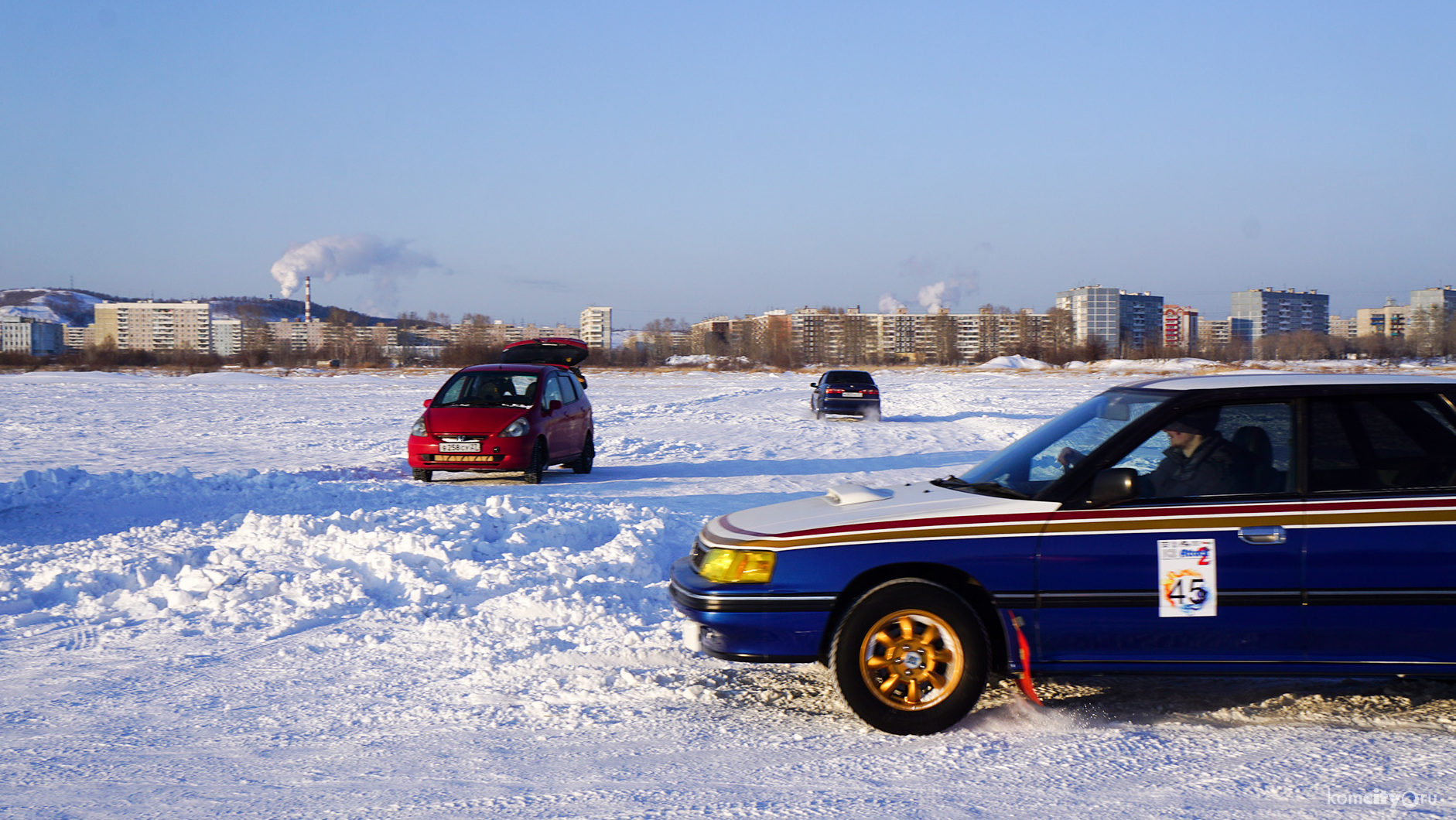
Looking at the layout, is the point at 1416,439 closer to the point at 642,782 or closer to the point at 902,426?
the point at 642,782

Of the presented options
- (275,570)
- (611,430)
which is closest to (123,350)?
(611,430)

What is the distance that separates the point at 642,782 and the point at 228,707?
90.1 inches

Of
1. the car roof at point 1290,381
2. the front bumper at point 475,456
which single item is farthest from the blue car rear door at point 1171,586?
the front bumper at point 475,456

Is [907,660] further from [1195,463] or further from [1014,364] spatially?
[1014,364]

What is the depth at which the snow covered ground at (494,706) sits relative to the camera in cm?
377

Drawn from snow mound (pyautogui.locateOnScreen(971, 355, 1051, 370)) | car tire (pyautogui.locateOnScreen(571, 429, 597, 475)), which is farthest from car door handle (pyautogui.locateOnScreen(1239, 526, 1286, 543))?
snow mound (pyautogui.locateOnScreen(971, 355, 1051, 370))

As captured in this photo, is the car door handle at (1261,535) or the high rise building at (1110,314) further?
the high rise building at (1110,314)

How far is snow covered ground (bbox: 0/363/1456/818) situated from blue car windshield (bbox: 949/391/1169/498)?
1.05 m

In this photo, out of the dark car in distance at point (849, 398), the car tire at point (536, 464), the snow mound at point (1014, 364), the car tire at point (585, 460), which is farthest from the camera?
the snow mound at point (1014, 364)

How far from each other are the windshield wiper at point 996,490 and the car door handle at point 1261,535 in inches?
34.9

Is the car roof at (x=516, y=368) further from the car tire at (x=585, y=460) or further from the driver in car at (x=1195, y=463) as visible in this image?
the driver in car at (x=1195, y=463)

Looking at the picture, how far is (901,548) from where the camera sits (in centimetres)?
445

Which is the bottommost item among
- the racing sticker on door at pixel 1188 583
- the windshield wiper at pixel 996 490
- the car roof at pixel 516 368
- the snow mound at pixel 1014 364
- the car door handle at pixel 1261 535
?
the racing sticker on door at pixel 1188 583

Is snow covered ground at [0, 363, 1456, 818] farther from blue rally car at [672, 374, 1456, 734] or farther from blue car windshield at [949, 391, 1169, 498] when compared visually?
blue car windshield at [949, 391, 1169, 498]
